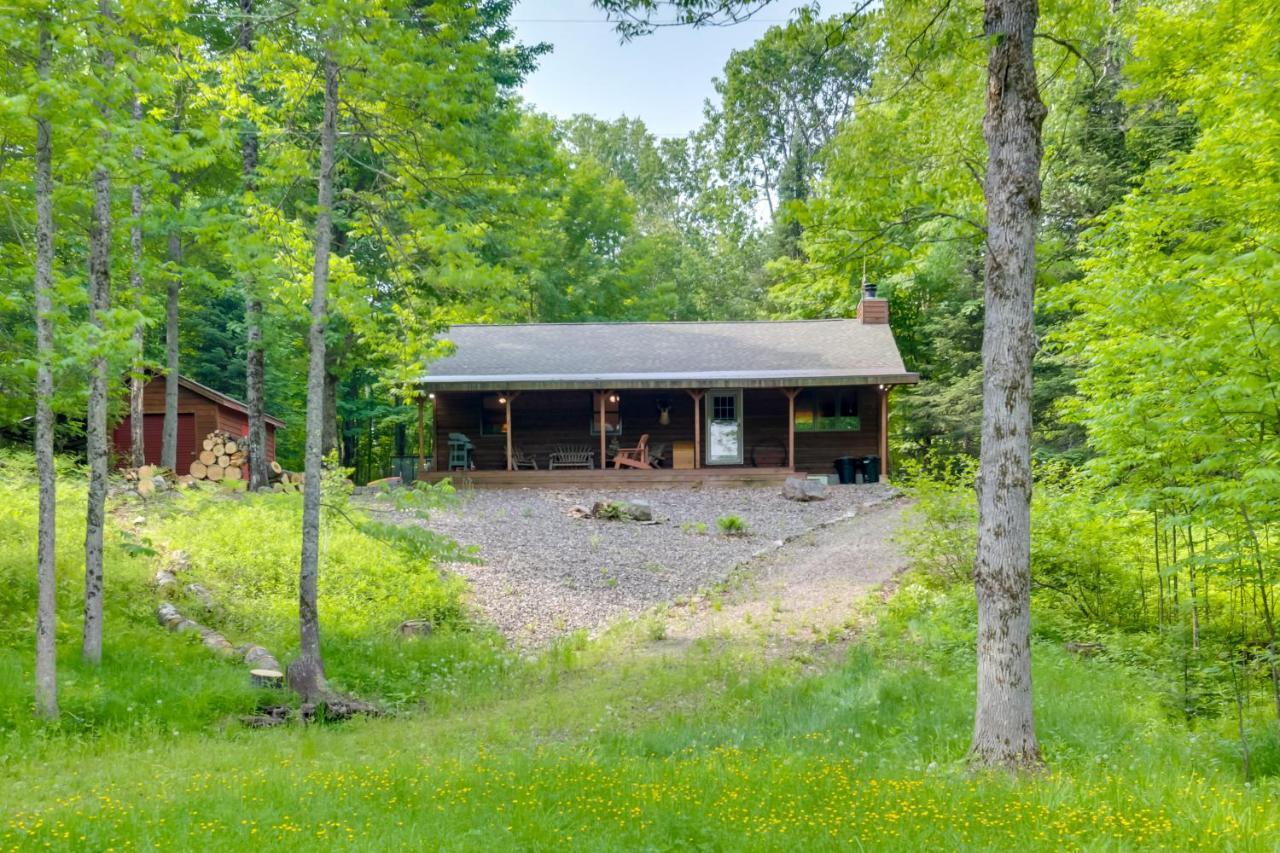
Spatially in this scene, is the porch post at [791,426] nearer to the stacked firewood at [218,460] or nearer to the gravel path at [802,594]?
the gravel path at [802,594]

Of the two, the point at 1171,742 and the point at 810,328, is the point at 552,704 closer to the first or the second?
the point at 1171,742

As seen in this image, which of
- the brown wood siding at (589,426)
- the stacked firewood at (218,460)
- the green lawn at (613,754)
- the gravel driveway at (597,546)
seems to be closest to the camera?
the green lawn at (613,754)

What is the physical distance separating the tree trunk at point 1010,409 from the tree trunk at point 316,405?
5617mm

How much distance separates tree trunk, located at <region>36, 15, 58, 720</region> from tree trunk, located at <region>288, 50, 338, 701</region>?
6.06 feet

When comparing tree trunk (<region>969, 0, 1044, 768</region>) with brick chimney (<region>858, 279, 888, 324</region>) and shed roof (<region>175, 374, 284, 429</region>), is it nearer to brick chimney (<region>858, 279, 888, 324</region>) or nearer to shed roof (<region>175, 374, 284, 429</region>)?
brick chimney (<region>858, 279, 888, 324</region>)

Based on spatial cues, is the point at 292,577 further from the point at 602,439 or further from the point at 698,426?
the point at 698,426

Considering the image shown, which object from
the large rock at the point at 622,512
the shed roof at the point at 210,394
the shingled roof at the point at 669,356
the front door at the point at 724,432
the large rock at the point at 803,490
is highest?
the shingled roof at the point at 669,356

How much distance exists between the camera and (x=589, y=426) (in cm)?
2298

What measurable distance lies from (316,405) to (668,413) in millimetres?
15428

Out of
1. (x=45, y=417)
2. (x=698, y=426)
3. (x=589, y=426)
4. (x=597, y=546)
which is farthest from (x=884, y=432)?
(x=45, y=417)

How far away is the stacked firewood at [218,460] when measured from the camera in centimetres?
2036

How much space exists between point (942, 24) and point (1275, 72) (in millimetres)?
3496

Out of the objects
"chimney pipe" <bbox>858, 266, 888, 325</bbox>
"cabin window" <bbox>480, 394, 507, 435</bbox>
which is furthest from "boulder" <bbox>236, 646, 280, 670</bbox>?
"chimney pipe" <bbox>858, 266, 888, 325</bbox>

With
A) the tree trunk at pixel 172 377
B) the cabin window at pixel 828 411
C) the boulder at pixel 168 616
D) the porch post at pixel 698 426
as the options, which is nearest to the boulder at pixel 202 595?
the boulder at pixel 168 616
